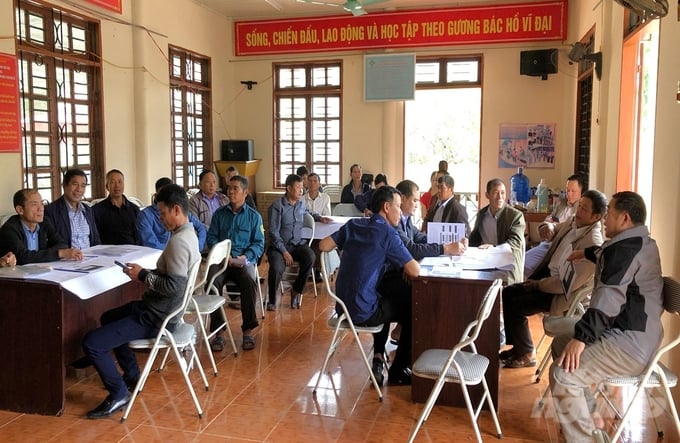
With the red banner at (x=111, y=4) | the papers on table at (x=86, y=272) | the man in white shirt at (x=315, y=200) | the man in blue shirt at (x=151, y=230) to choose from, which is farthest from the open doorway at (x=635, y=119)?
the red banner at (x=111, y=4)

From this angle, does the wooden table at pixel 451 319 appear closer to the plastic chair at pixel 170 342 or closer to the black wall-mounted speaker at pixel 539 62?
the plastic chair at pixel 170 342

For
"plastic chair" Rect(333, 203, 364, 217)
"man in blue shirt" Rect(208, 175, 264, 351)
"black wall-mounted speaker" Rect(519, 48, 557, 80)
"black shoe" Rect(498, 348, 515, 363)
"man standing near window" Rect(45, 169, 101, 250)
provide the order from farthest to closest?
"black wall-mounted speaker" Rect(519, 48, 557, 80) < "plastic chair" Rect(333, 203, 364, 217) < "man in blue shirt" Rect(208, 175, 264, 351) < "man standing near window" Rect(45, 169, 101, 250) < "black shoe" Rect(498, 348, 515, 363)

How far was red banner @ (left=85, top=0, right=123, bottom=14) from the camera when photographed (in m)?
6.23

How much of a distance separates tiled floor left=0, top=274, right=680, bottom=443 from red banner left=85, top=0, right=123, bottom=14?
417 cm

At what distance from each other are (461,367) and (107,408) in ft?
6.45

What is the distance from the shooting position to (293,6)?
8609mm

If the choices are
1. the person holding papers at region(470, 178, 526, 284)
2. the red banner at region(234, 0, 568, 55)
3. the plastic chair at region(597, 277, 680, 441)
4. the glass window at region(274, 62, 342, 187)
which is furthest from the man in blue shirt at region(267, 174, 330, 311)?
the red banner at region(234, 0, 568, 55)

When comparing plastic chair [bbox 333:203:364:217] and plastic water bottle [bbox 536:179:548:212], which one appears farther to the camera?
plastic chair [bbox 333:203:364:217]

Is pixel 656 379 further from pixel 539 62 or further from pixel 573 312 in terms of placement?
pixel 539 62

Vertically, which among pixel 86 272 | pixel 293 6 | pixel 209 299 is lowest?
pixel 209 299

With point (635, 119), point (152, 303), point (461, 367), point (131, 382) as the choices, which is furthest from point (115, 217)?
point (635, 119)

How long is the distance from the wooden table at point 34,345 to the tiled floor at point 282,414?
0.31ft

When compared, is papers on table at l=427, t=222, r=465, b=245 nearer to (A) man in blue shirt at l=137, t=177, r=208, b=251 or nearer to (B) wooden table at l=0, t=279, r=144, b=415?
(A) man in blue shirt at l=137, t=177, r=208, b=251

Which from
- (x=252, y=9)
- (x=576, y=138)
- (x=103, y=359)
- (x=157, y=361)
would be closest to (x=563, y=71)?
(x=576, y=138)
